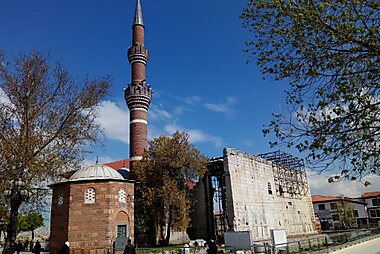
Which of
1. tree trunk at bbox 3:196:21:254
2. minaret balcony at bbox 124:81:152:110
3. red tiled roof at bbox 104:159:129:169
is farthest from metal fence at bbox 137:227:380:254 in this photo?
red tiled roof at bbox 104:159:129:169

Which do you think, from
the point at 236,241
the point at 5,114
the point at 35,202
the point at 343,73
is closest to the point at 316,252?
the point at 236,241

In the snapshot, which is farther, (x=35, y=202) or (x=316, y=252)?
(x=35, y=202)

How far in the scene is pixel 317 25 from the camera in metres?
6.48

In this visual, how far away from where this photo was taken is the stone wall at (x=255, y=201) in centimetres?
2480

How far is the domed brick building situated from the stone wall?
836 cm

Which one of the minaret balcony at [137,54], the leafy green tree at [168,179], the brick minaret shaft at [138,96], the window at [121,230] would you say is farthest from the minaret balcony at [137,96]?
the window at [121,230]

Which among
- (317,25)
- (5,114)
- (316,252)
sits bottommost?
(316,252)

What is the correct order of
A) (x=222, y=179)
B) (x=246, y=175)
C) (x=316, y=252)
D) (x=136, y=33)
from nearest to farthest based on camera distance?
(x=316, y=252) → (x=246, y=175) → (x=222, y=179) → (x=136, y=33)

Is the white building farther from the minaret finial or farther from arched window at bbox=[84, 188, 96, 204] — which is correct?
arched window at bbox=[84, 188, 96, 204]

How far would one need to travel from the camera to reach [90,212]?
755 inches

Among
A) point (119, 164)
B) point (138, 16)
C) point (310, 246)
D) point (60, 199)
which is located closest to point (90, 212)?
point (60, 199)

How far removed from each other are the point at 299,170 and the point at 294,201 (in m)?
5.15

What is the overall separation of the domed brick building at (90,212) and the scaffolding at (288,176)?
57.4 feet

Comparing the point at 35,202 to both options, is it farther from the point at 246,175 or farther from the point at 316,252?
the point at 246,175
